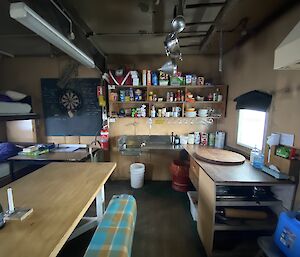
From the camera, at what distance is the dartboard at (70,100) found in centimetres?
343

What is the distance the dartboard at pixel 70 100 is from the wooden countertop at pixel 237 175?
265 centimetres

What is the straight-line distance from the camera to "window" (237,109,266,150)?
2162 mm

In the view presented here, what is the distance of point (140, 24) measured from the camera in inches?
84.0

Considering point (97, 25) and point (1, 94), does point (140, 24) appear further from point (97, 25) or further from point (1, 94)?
point (1, 94)

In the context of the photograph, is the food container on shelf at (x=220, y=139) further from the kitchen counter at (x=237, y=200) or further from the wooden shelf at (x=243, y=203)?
the wooden shelf at (x=243, y=203)

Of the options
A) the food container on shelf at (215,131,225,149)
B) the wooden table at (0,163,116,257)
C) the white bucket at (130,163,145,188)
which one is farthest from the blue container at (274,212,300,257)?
the white bucket at (130,163,145,188)

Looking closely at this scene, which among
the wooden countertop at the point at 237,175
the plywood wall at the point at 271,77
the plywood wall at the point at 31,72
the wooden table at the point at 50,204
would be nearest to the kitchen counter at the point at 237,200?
the wooden countertop at the point at 237,175

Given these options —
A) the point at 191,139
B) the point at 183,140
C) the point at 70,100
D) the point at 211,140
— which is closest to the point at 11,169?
the point at 70,100

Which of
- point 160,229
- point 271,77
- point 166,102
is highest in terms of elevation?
point 271,77

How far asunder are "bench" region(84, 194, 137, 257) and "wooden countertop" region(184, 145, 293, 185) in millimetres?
846

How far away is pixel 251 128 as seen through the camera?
7.80 feet

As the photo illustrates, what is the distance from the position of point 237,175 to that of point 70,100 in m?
3.16

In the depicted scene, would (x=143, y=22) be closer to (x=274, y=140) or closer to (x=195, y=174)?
(x=274, y=140)

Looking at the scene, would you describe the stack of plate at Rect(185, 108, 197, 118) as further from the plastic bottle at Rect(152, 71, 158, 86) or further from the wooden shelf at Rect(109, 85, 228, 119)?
the plastic bottle at Rect(152, 71, 158, 86)
